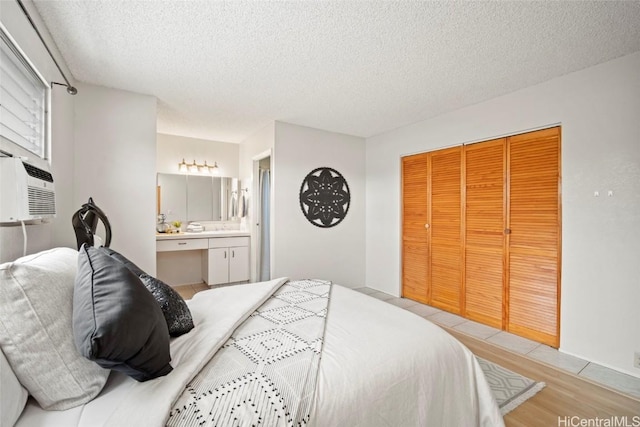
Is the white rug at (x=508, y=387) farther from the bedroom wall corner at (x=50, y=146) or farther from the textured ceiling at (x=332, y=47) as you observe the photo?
the bedroom wall corner at (x=50, y=146)

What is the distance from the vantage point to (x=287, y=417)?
36.5 inches

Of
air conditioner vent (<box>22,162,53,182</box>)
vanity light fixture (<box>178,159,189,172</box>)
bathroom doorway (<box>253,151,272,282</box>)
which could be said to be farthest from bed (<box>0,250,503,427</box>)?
vanity light fixture (<box>178,159,189,172</box>)

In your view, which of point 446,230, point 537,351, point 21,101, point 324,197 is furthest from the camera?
point 324,197

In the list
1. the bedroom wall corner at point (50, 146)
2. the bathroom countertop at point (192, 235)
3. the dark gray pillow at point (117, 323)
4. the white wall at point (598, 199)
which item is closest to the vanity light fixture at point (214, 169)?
the bathroom countertop at point (192, 235)

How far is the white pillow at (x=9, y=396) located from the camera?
2.55 feet

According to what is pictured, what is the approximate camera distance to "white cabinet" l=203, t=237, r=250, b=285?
14.2 ft

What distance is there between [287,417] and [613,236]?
112 inches

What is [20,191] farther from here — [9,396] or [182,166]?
[182,166]

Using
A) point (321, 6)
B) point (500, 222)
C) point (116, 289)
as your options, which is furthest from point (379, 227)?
point (116, 289)

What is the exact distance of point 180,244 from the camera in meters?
4.07

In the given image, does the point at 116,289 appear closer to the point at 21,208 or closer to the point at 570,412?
the point at 21,208

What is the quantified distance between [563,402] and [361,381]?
5.62 ft

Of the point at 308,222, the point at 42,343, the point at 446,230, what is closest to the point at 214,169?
the point at 308,222

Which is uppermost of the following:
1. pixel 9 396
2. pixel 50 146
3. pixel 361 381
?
pixel 50 146
